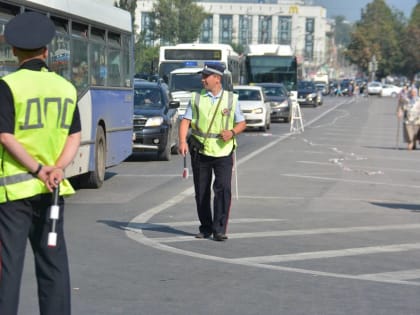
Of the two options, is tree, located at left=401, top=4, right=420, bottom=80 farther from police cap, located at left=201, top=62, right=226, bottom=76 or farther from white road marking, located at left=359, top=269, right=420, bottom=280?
white road marking, located at left=359, top=269, right=420, bottom=280

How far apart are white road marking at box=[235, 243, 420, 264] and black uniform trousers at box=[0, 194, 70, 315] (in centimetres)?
424

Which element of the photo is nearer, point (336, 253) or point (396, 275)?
point (396, 275)

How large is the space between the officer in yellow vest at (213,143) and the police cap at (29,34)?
5622 millimetres

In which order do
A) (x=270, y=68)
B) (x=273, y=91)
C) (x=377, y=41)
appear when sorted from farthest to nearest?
1. (x=377, y=41)
2. (x=270, y=68)
3. (x=273, y=91)

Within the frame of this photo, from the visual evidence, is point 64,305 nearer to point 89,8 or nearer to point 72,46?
point 72,46

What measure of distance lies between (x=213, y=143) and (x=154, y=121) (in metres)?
12.5

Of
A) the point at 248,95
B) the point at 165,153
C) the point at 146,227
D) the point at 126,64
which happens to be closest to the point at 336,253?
the point at 146,227

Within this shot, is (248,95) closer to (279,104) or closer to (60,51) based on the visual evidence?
(279,104)

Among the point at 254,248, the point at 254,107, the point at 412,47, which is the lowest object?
the point at 412,47

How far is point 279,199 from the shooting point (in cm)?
1639

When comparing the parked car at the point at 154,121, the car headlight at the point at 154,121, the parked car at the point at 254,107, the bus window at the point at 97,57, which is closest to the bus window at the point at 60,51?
the bus window at the point at 97,57

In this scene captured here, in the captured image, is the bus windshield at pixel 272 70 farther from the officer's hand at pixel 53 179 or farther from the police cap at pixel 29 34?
the officer's hand at pixel 53 179

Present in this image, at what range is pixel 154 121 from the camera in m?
24.4

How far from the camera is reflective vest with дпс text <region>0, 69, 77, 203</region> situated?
6297mm
